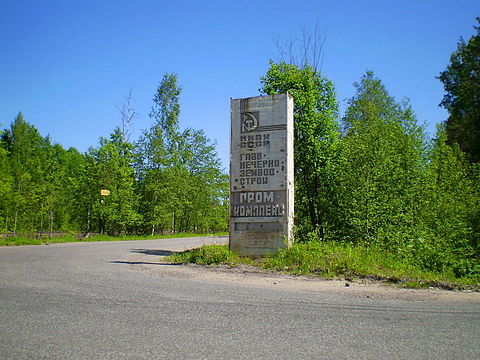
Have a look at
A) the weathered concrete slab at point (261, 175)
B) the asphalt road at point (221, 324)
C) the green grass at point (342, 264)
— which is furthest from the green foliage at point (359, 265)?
the asphalt road at point (221, 324)

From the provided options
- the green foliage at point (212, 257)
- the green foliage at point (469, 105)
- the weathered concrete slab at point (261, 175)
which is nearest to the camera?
the green foliage at point (212, 257)

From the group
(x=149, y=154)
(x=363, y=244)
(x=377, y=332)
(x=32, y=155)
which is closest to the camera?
(x=377, y=332)

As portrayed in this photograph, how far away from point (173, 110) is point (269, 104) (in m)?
30.2

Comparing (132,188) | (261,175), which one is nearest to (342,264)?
(261,175)

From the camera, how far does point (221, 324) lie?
4891 mm

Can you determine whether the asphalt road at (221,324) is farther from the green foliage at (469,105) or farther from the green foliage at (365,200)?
the green foliage at (469,105)

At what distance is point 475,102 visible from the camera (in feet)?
113

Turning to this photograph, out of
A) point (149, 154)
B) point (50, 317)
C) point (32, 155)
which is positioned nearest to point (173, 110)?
point (149, 154)

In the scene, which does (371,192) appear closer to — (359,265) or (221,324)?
(359,265)

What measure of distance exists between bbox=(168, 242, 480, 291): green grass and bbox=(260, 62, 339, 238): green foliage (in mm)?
5320

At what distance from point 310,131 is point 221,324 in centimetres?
1402

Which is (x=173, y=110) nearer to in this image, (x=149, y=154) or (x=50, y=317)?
(x=149, y=154)

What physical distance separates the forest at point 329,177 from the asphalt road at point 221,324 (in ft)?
18.0

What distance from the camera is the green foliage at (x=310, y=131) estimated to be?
710 inches
